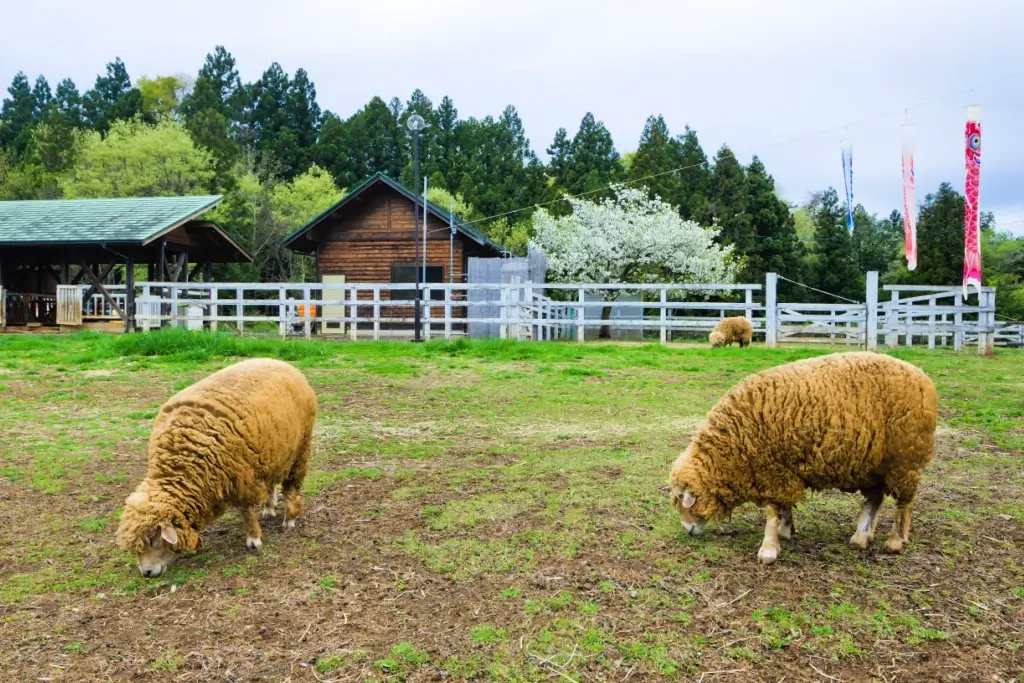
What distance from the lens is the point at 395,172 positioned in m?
60.1

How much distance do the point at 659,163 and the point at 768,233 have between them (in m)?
13.1

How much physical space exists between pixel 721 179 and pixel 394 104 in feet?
111

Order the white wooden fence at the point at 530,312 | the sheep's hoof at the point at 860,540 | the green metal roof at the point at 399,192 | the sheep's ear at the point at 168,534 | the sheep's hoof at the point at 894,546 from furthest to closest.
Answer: the green metal roof at the point at 399,192 < the white wooden fence at the point at 530,312 < the sheep's hoof at the point at 860,540 < the sheep's hoof at the point at 894,546 < the sheep's ear at the point at 168,534

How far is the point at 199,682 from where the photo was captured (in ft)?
10.4

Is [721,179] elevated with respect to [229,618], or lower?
elevated

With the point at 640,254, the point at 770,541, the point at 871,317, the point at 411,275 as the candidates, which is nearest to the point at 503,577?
the point at 770,541

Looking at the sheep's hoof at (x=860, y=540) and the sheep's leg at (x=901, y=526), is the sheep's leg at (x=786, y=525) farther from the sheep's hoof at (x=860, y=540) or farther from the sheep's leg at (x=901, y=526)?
the sheep's leg at (x=901, y=526)

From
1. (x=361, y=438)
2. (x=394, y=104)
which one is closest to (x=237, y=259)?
(x=361, y=438)

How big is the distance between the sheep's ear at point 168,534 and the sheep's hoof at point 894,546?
409 centimetres

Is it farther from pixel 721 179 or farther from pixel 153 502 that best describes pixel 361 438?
pixel 721 179

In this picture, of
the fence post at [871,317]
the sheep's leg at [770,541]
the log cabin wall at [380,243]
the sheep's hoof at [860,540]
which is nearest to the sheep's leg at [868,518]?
the sheep's hoof at [860,540]

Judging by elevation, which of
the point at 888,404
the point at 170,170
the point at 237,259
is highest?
the point at 170,170

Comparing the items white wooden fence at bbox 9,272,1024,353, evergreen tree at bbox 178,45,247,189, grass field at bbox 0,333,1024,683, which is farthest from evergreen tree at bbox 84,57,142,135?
grass field at bbox 0,333,1024,683

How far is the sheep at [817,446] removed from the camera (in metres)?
4.43
